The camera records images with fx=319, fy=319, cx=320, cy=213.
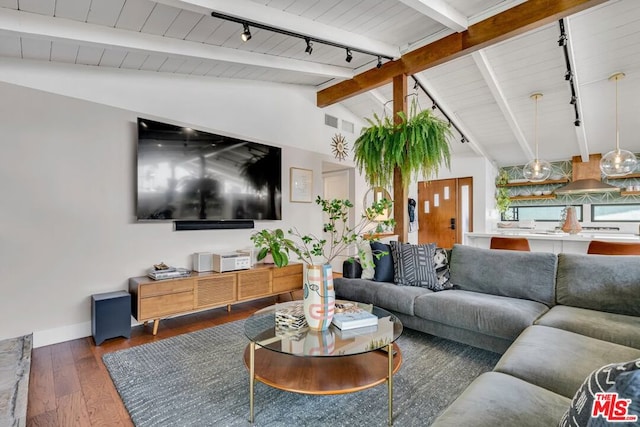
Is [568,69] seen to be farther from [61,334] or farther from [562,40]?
[61,334]

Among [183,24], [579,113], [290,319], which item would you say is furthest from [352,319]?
[579,113]

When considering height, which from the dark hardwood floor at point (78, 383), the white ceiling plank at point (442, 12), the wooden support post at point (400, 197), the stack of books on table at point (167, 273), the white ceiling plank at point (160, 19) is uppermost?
the white ceiling plank at point (442, 12)

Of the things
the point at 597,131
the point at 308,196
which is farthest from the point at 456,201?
the point at 308,196

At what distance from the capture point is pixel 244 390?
197 centimetres

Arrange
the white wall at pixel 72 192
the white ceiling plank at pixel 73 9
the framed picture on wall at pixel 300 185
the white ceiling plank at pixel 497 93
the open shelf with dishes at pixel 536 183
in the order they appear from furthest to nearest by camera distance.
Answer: the open shelf with dishes at pixel 536 183 → the framed picture on wall at pixel 300 185 → the white ceiling plank at pixel 497 93 → the white wall at pixel 72 192 → the white ceiling plank at pixel 73 9

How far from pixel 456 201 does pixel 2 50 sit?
23.0ft

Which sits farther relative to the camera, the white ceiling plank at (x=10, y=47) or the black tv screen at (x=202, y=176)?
the black tv screen at (x=202, y=176)

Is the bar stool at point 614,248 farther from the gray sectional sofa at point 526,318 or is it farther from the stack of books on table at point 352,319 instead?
the stack of books on table at point 352,319

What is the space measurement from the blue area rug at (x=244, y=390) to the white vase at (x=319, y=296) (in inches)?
18.2

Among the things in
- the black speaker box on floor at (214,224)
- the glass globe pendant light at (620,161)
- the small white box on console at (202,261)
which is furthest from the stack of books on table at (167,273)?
the glass globe pendant light at (620,161)

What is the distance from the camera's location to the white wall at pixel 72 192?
259 centimetres

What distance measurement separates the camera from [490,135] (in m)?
5.76

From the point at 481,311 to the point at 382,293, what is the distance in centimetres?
83

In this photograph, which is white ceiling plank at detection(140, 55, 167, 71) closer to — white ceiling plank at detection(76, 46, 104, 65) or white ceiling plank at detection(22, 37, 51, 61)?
white ceiling plank at detection(76, 46, 104, 65)
